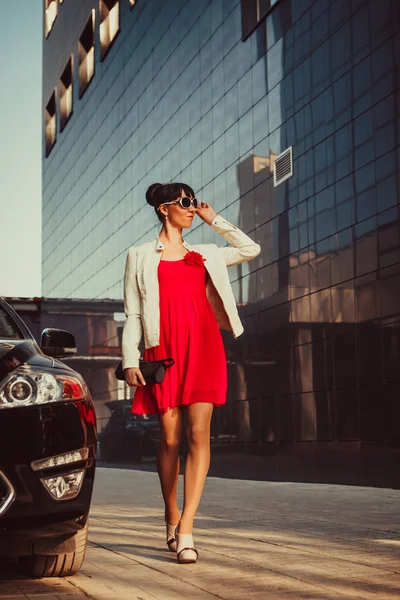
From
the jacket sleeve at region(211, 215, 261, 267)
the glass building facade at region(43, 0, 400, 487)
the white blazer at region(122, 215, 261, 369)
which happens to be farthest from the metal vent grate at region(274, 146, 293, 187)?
the white blazer at region(122, 215, 261, 369)

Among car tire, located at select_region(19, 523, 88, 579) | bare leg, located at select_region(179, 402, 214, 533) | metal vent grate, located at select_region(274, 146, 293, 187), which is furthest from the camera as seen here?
metal vent grate, located at select_region(274, 146, 293, 187)

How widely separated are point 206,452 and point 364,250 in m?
14.1

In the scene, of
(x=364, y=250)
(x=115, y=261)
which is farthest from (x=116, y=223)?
(x=364, y=250)

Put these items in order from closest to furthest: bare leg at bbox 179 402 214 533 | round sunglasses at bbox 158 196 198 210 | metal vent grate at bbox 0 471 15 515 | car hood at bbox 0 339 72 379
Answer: metal vent grate at bbox 0 471 15 515 < car hood at bbox 0 339 72 379 < bare leg at bbox 179 402 214 533 < round sunglasses at bbox 158 196 198 210

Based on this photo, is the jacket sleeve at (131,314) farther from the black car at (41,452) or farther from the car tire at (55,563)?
the car tire at (55,563)

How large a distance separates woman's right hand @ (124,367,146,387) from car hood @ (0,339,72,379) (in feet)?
2.72

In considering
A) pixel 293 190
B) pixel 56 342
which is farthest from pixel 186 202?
pixel 293 190

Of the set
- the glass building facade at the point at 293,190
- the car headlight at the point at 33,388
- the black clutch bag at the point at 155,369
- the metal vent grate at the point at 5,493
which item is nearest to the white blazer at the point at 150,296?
the black clutch bag at the point at 155,369

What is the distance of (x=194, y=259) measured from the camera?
5.62 metres

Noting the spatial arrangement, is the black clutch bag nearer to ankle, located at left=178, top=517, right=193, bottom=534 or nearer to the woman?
the woman

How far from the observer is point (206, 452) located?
545cm

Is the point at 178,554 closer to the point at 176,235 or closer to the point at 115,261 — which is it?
the point at 176,235

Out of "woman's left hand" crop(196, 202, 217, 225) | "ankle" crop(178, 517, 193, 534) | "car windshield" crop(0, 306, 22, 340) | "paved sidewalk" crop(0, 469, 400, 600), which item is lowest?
"paved sidewalk" crop(0, 469, 400, 600)

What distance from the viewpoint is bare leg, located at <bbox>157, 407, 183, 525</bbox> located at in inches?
216
